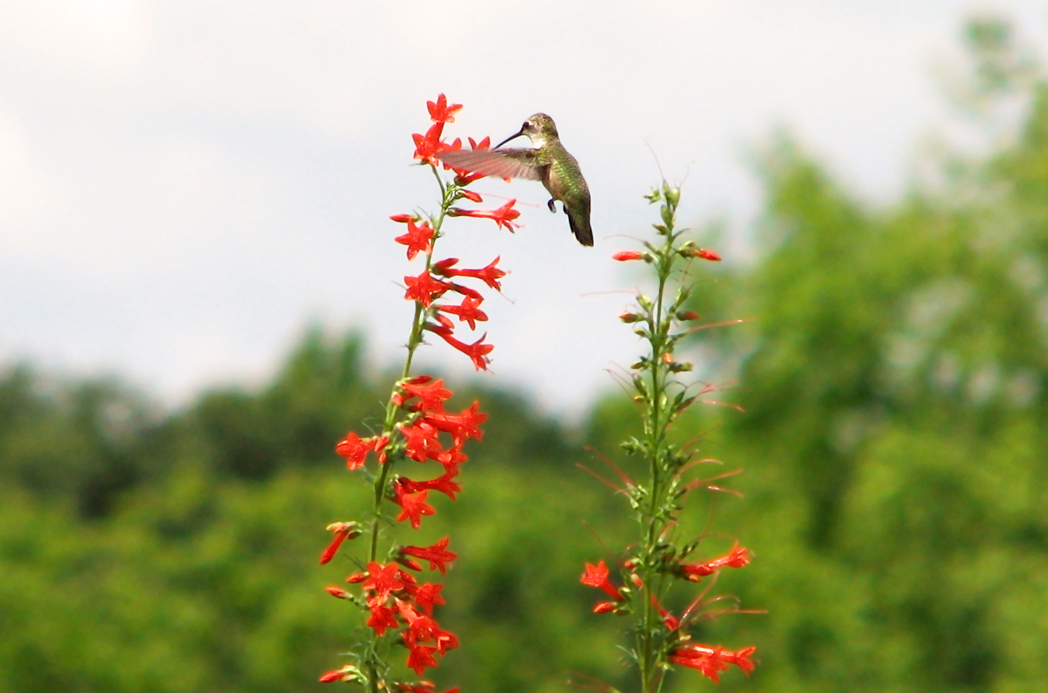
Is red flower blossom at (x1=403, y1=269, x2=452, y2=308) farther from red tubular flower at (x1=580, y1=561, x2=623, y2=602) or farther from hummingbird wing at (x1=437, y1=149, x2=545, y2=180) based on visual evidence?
red tubular flower at (x1=580, y1=561, x2=623, y2=602)

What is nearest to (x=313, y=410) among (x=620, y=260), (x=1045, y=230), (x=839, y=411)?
(x=839, y=411)

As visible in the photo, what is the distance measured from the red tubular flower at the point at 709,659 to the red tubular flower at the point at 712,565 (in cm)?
28

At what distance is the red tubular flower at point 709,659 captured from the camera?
5.52m

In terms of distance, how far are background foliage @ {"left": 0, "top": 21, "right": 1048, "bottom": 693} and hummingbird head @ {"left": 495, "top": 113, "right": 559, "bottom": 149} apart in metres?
34.6

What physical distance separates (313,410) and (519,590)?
5988cm

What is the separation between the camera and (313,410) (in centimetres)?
13762

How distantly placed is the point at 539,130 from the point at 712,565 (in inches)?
123

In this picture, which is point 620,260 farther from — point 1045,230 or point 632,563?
point 1045,230

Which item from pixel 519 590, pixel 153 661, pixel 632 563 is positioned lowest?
pixel 153 661

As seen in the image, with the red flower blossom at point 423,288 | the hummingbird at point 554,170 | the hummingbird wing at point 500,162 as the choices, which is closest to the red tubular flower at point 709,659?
the red flower blossom at point 423,288

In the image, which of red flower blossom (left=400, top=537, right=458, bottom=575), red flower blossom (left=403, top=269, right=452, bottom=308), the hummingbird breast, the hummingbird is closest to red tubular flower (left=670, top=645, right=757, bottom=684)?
red flower blossom (left=400, top=537, right=458, bottom=575)

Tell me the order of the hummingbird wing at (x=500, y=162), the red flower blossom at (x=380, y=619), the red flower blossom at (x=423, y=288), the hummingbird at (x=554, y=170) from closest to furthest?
1. the red flower blossom at (x=380, y=619)
2. the red flower blossom at (x=423, y=288)
3. the hummingbird wing at (x=500, y=162)
4. the hummingbird at (x=554, y=170)

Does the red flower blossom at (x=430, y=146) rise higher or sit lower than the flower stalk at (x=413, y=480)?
higher

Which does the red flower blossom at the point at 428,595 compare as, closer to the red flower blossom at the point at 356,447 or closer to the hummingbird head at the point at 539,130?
the red flower blossom at the point at 356,447
